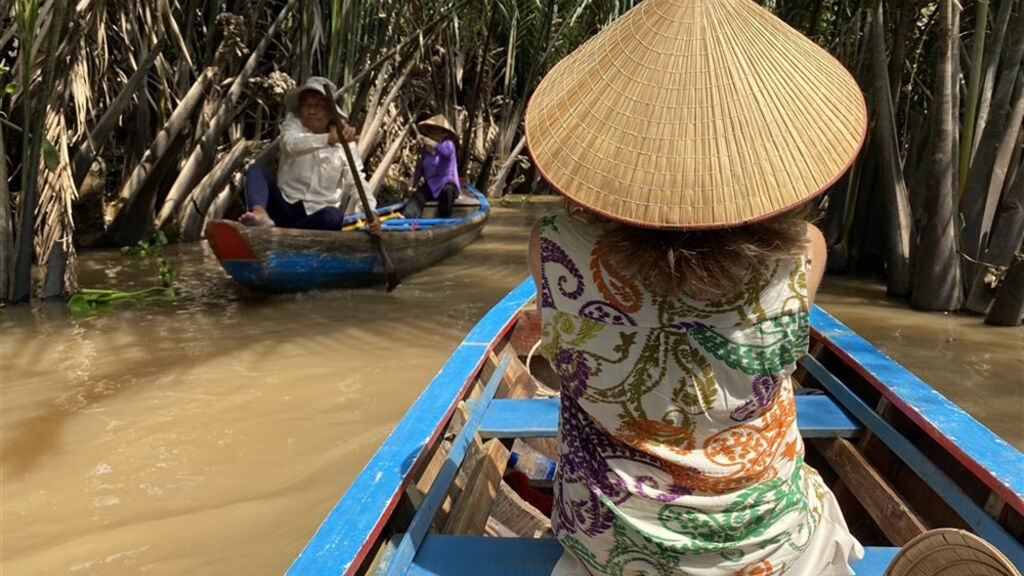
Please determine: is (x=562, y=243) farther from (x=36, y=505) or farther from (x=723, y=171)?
(x=36, y=505)

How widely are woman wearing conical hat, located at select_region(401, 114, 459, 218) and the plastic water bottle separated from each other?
5.53 m

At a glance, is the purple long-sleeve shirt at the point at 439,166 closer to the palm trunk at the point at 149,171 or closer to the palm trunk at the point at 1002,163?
the palm trunk at the point at 149,171

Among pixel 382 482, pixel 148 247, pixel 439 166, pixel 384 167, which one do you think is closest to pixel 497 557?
pixel 382 482

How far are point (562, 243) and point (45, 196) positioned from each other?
Result: 477 cm

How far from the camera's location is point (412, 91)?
1108 centimetres

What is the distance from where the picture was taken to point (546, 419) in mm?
2143

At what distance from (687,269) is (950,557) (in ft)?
1.67

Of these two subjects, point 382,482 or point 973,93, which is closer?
point 382,482

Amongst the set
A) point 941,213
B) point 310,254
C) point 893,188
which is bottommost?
point 310,254

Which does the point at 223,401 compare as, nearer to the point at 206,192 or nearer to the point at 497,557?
the point at 497,557

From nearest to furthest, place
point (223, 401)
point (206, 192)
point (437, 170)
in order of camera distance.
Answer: point (223, 401) < point (206, 192) < point (437, 170)

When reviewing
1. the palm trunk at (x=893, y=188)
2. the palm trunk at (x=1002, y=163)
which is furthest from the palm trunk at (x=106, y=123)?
the palm trunk at (x=1002, y=163)

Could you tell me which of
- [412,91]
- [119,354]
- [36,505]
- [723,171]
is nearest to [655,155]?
[723,171]

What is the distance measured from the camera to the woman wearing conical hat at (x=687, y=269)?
108 cm
